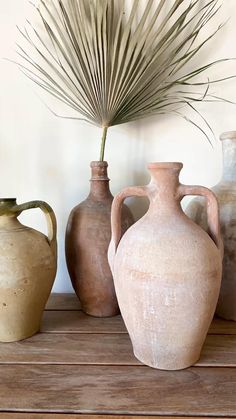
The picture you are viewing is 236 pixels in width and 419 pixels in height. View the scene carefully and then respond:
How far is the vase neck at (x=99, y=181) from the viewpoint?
0.87m

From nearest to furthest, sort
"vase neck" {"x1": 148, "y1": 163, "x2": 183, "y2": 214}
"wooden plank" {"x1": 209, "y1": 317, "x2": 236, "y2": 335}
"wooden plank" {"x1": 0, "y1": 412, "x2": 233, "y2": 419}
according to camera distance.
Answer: "wooden plank" {"x1": 0, "y1": 412, "x2": 233, "y2": 419}
"vase neck" {"x1": 148, "y1": 163, "x2": 183, "y2": 214}
"wooden plank" {"x1": 209, "y1": 317, "x2": 236, "y2": 335}

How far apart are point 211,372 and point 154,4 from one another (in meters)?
0.97

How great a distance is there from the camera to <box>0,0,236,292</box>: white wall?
39.3 inches

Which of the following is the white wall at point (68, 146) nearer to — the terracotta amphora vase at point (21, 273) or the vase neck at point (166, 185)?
the terracotta amphora vase at point (21, 273)

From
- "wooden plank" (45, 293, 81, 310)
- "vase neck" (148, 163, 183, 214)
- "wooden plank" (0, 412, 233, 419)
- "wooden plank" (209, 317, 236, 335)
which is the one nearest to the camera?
"wooden plank" (0, 412, 233, 419)

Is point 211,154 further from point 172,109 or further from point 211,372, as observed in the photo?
point 211,372

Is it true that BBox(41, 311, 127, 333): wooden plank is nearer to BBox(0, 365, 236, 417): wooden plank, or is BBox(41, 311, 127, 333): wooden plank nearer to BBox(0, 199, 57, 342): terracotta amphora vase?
BBox(0, 199, 57, 342): terracotta amphora vase

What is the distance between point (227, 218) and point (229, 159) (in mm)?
159

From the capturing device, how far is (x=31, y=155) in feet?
3.40

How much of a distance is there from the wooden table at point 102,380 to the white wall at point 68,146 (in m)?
0.41

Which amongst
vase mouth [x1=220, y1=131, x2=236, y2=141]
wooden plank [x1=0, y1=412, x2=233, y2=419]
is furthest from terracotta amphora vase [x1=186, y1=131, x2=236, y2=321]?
wooden plank [x1=0, y1=412, x2=233, y2=419]

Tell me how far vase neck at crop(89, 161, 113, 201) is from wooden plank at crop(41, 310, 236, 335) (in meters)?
0.33

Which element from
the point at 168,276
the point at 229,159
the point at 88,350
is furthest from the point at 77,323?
the point at 229,159

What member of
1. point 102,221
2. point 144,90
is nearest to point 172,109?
point 144,90
